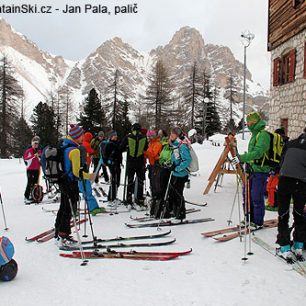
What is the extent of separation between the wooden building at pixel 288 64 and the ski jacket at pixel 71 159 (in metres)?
8.09

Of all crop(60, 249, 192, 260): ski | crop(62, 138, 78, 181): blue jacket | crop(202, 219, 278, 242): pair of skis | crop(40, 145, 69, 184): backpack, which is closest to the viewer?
crop(60, 249, 192, 260): ski

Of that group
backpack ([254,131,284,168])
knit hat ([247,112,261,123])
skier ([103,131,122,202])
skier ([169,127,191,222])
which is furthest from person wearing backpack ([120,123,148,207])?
backpack ([254,131,284,168])

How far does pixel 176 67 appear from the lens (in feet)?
574

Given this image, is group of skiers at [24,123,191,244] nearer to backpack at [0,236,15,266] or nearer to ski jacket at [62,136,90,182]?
ski jacket at [62,136,90,182]

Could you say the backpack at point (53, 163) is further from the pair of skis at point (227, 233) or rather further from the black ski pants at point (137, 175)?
the black ski pants at point (137, 175)

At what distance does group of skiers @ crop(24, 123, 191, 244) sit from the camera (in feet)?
18.8

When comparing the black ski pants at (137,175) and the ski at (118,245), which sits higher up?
the black ski pants at (137,175)

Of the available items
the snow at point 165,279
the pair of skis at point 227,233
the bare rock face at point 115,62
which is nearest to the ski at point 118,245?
the snow at point 165,279

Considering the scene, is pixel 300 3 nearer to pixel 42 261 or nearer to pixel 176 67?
pixel 42 261

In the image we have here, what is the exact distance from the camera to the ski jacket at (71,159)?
558 centimetres

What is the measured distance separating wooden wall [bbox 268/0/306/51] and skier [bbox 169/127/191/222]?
7032 mm

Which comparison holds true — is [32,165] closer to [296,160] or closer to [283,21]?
[296,160]

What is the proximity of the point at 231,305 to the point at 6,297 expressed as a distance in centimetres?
254

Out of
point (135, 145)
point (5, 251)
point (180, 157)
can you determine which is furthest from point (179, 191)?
point (5, 251)
